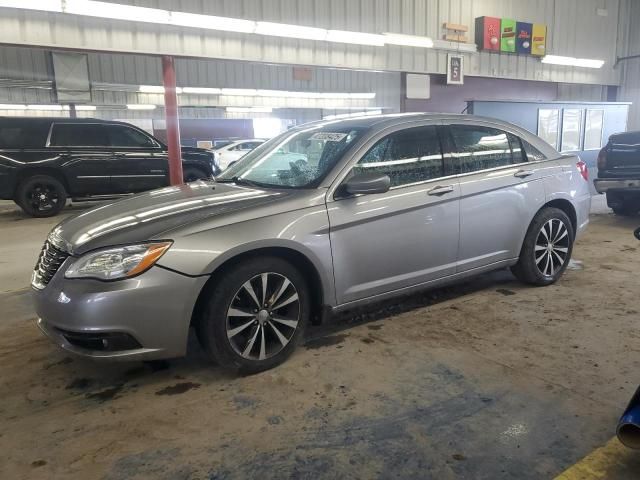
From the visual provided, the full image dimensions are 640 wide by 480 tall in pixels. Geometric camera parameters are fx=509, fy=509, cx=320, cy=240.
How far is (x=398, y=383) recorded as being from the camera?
9.09 feet

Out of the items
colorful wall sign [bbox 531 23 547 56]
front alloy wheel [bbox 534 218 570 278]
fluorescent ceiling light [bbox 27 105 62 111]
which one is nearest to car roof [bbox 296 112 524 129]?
front alloy wheel [bbox 534 218 570 278]

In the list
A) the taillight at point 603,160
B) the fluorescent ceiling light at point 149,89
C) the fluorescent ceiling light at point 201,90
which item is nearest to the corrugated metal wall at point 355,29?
the taillight at point 603,160

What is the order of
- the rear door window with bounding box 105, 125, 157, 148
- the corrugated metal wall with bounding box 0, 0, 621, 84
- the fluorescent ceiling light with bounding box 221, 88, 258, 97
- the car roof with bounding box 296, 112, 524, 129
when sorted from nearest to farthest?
the car roof with bounding box 296, 112, 524, 129, the corrugated metal wall with bounding box 0, 0, 621, 84, the rear door window with bounding box 105, 125, 157, 148, the fluorescent ceiling light with bounding box 221, 88, 258, 97

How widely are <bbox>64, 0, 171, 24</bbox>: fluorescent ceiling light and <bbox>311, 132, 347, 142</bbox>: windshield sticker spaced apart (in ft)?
19.7

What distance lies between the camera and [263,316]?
9.30ft

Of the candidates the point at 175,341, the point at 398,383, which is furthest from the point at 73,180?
the point at 398,383

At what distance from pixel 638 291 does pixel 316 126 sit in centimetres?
296

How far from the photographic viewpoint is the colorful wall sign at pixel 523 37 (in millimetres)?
13539

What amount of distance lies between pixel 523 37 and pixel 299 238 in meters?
13.3

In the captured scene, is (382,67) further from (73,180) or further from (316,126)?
(316,126)

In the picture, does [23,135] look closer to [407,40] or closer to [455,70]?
[407,40]

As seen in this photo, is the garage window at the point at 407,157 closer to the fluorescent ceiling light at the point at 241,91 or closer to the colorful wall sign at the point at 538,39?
the colorful wall sign at the point at 538,39

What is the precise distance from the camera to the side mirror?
2986mm

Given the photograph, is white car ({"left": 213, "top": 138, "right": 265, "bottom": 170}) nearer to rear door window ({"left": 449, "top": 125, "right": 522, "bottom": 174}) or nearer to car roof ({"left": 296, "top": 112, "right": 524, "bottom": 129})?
car roof ({"left": 296, "top": 112, "right": 524, "bottom": 129})
